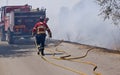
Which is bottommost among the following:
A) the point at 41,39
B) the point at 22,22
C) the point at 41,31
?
the point at 41,39

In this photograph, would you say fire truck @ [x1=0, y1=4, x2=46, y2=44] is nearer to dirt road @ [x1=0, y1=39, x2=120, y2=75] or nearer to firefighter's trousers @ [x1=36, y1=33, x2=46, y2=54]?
firefighter's trousers @ [x1=36, y1=33, x2=46, y2=54]

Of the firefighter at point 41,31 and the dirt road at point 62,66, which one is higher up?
the firefighter at point 41,31

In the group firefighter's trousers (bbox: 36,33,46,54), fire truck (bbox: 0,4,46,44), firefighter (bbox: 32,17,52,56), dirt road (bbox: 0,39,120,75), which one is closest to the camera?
dirt road (bbox: 0,39,120,75)

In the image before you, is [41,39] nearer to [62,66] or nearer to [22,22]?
[62,66]

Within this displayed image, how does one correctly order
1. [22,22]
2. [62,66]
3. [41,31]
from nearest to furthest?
1. [62,66]
2. [41,31]
3. [22,22]

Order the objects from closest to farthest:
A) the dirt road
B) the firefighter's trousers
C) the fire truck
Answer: the dirt road
the firefighter's trousers
the fire truck

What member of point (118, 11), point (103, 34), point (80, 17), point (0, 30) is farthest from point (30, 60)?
point (80, 17)

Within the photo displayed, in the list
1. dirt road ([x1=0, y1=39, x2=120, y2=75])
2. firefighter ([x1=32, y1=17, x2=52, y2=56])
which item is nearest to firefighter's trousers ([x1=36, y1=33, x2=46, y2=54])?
firefighter ([x1=32, y1=17, x2=52, y2=56])

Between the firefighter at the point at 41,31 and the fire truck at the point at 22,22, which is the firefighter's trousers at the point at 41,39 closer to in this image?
the firefighter at the point at 41,31

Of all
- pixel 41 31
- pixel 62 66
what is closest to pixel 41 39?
pixel 41 31

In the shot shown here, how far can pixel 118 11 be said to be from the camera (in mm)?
19438

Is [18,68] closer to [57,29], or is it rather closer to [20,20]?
[20,20]

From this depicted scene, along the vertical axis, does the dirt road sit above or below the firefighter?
below

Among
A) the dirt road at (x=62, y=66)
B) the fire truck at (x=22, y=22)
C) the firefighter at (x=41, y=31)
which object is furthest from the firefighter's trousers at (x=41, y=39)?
the fire truck at (x=22, y=22)
